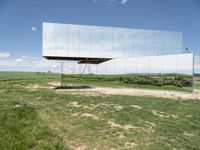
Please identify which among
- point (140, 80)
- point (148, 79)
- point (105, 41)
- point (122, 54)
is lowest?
point (140, 80)

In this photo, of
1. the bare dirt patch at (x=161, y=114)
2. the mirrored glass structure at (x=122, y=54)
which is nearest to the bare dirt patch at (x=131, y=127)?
the bare dirt patch at (x=161, y=114)

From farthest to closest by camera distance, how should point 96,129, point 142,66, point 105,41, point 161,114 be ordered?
1. point 142,66
2. point 105,41
3. point 161,114
4. point 96,129

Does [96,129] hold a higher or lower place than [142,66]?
lower

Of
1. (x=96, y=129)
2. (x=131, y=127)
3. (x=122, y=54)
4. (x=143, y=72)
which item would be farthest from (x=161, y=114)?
(x=143, y=72)

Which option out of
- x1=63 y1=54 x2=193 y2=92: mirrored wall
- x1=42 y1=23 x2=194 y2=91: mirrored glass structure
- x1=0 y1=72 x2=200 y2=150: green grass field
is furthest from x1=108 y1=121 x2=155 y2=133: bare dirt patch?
x1=63 y1=54 x2=193 y2=92: mirrored wall

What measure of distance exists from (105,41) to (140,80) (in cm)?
721

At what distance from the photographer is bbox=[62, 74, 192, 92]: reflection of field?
19844 mm

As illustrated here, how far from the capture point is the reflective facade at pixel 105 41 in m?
16.0

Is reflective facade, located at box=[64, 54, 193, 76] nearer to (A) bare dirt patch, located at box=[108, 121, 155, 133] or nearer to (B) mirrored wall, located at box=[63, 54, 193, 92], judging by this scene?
(B) mirrored wall, located at box=[63, 54, 193, 92]

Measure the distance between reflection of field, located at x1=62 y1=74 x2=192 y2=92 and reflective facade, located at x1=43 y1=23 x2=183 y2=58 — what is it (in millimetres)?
2882

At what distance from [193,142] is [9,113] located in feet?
20.1

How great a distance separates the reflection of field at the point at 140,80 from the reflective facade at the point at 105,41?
2.88 metres

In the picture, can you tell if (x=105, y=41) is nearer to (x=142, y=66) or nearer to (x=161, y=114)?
(x=142, y=66)

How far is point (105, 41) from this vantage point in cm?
1733
